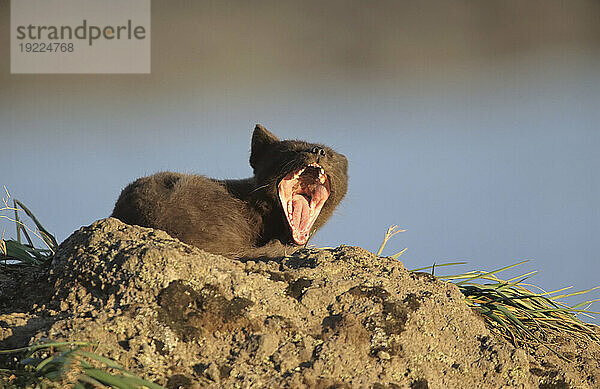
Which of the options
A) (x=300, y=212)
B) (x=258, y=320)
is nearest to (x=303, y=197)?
(x=300, y=212)

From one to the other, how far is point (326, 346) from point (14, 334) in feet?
4.10

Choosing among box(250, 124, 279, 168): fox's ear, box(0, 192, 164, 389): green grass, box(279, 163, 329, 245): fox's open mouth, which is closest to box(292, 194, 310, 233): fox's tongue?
box(279, 163, 329, 245): fox's open mouth

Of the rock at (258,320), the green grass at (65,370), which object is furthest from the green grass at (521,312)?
the green grass at (65,370)

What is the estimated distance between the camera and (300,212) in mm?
4625

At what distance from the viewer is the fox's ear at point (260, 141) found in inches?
194

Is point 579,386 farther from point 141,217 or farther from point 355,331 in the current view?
point 141,217

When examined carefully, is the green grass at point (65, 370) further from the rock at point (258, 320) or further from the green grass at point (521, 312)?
the green grass at point (521, 312)

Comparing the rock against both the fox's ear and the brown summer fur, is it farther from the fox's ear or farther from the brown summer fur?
the fox's ear

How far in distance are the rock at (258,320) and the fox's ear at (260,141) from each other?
174cm

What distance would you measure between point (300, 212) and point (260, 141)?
677 mm

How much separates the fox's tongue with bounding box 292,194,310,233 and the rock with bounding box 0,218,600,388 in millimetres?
1237

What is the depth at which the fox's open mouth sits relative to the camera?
179 inches

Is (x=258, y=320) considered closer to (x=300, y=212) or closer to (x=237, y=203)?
(x=237, y=203)

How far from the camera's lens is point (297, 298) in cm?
298
